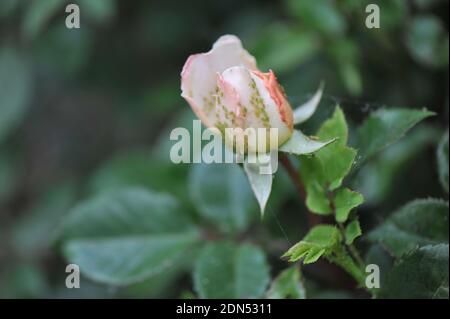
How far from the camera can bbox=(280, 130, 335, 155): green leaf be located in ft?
2.45

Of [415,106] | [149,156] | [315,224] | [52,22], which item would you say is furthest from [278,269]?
[52,22]

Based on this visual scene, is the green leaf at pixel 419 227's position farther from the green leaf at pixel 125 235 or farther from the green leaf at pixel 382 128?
the green leaf at pixel 125 235

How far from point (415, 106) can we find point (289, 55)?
22 centimetres

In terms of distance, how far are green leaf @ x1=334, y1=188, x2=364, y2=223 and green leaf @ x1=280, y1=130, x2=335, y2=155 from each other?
0.07 metres

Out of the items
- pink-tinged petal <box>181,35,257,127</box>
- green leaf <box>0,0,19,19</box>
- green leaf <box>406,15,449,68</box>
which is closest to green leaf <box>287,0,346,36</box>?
green leaf <box>406,15,449,68</box>

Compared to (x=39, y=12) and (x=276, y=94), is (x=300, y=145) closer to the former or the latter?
(x=276, y=94)

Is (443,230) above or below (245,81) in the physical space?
below

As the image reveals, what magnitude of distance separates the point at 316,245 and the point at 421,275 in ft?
0.53

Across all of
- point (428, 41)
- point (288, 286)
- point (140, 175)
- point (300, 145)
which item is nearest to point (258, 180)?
point (300, 145)

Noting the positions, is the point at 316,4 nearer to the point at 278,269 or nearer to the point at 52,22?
the point at 278,269

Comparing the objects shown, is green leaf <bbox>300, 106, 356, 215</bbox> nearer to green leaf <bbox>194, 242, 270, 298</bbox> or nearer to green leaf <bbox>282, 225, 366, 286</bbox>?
green leaf <bbox>282, 225, 366, 286</bbox>

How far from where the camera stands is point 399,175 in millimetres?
1169

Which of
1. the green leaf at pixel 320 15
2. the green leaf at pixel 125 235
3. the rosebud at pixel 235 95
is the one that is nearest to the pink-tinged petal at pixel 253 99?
the rosebud at pixel 235 95

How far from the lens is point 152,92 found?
1.54 m
